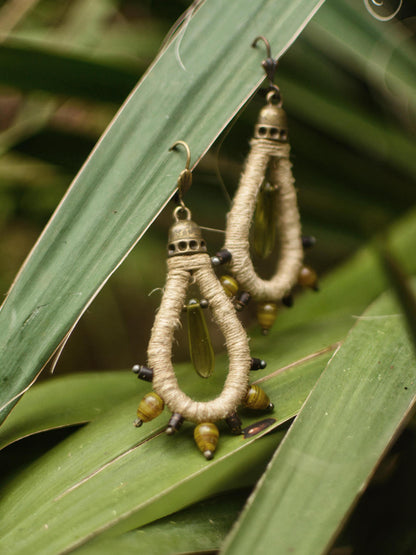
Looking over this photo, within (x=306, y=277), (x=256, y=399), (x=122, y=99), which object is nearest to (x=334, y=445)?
(x=256, y=399)

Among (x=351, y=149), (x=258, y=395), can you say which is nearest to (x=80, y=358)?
(x=258, y=395)

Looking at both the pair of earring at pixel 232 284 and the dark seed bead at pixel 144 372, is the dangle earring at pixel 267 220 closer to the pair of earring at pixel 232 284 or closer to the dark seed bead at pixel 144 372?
the pair of earring at pixel 232 284

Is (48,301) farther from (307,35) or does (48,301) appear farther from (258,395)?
(307,35)

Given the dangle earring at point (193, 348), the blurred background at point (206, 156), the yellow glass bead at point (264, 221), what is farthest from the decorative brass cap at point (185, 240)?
the blurred background at point (206, 156)

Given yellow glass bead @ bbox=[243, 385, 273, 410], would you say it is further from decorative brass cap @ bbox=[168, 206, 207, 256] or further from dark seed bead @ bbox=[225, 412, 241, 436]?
decorative brass cap @ bbox=[168, 206, 207, 256]

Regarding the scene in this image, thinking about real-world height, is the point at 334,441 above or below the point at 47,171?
below

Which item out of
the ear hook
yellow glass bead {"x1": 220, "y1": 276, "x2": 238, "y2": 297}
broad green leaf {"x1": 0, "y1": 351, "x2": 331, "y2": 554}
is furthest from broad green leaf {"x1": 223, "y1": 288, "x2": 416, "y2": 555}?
the ear hook
